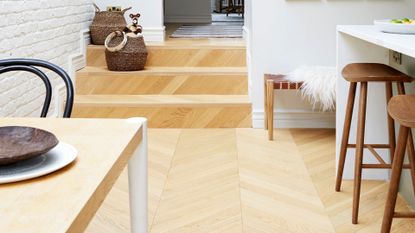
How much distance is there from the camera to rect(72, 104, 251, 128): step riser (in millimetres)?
Answer: 4129

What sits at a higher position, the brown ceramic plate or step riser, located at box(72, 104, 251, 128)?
the brown ceramic plate

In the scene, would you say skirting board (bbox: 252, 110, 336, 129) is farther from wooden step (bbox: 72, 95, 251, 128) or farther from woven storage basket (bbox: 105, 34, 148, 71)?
woven storage basket (bbox: 105, 34, 148, 71)

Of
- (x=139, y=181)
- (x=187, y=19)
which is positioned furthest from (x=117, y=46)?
(x=187, y=19)

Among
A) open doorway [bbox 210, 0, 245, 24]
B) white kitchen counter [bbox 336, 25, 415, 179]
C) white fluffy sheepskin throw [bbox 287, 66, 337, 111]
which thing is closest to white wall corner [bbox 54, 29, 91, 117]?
white fluffy sheepskin throw [bbox 287, 66, 337, 111]

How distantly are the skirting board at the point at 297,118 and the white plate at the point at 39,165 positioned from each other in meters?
3.15

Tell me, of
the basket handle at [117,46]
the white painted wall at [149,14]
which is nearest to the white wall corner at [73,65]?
the basket handle at [117,46]

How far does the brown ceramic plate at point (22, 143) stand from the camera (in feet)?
3.05

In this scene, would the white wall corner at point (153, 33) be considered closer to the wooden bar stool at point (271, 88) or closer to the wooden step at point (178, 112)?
the wooden step at point (178, 112)

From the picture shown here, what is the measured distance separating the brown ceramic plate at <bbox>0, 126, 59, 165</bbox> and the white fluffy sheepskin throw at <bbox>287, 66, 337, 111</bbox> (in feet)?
9.20

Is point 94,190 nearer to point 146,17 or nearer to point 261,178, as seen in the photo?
point 261,178

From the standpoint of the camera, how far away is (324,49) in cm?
408

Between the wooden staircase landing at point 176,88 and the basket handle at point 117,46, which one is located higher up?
the basket handle at point 117,46

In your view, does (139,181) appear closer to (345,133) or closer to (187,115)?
(345,133)

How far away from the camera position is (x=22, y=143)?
39.5 inches
